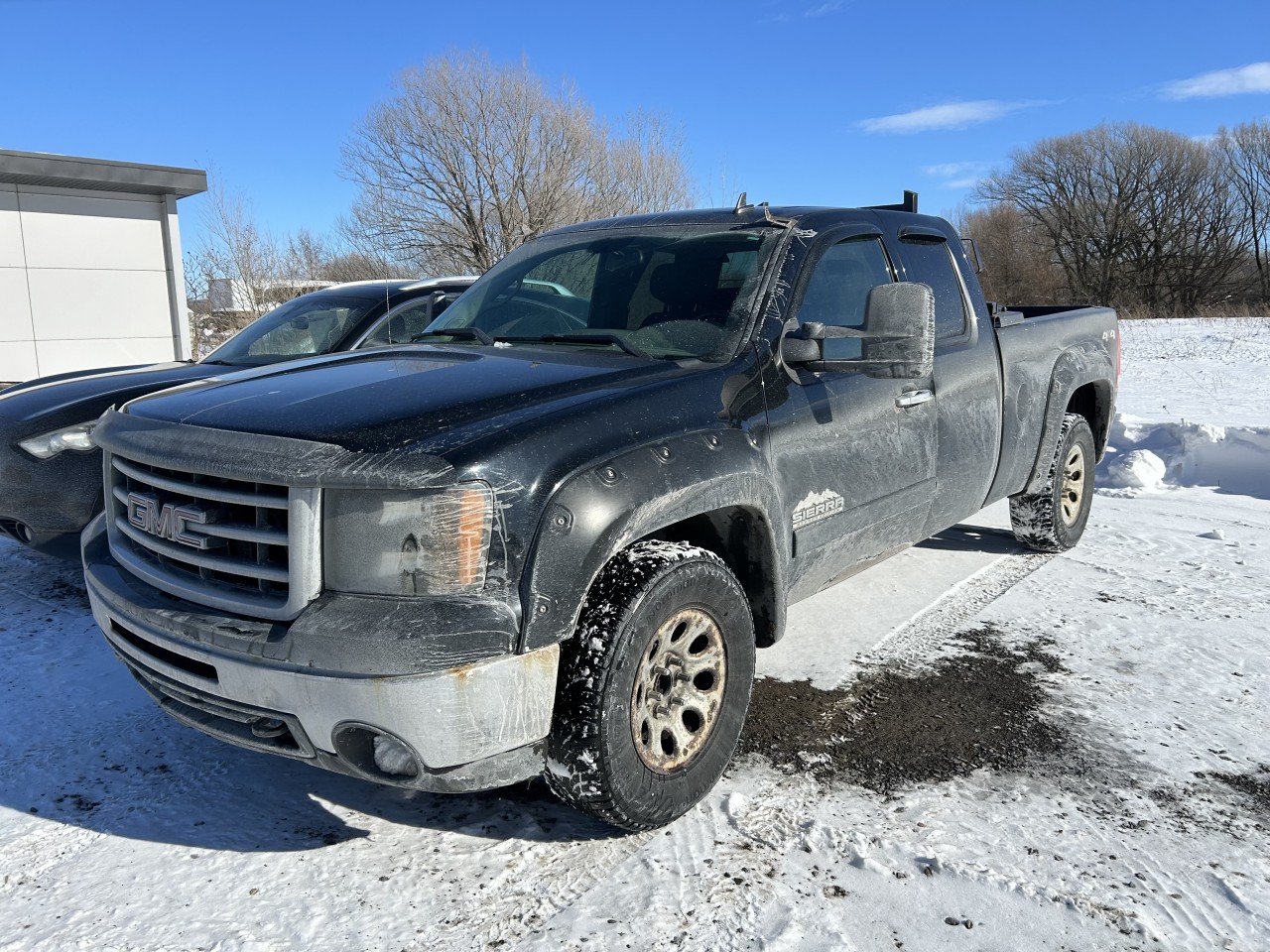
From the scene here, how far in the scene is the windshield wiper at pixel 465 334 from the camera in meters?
3.82

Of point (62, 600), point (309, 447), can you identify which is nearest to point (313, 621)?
point (309, 447)

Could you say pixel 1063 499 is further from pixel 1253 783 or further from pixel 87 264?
pixel 87 264

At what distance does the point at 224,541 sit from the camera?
262 cm

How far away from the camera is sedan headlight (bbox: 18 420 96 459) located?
4.78 meters

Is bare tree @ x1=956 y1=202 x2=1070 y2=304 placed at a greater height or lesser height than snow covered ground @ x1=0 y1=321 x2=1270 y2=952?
greater

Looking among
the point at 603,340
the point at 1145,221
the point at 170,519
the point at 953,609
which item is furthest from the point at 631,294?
the point at 1145,221

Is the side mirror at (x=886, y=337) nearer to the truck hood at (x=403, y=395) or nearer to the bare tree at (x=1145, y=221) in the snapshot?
the truck hood at (x=403, y=395)

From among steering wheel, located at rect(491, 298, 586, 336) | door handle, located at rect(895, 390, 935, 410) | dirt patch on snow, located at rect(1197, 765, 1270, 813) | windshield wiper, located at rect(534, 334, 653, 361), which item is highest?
steering wheel, located at rect(491, 298, 586, 336)

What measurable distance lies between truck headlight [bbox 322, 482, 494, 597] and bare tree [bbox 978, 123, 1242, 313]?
203 ft

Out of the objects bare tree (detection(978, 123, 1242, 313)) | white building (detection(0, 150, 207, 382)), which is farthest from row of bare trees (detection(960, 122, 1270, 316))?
white building (detection(0, 150, 207, 382))

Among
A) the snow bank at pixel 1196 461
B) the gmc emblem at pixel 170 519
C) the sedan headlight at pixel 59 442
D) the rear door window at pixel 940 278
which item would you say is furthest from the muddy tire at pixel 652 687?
the snow bank at pixel 1196 461

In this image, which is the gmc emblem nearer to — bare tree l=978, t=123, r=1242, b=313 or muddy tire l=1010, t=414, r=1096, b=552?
muddy tire l=1010, t=414, r=1096, b=552

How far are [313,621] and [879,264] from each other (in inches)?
112

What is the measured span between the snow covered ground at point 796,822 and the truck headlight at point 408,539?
2.89 feet
